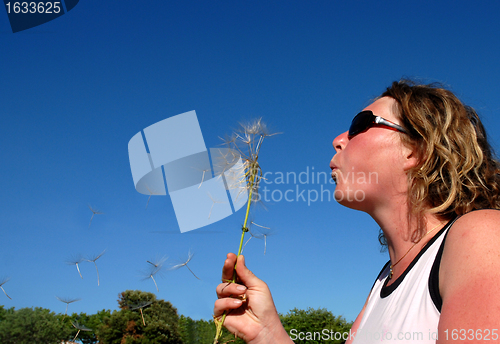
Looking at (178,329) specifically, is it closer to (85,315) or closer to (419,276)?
(85,315)

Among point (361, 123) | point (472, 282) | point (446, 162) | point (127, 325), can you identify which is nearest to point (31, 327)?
point (127, 325)

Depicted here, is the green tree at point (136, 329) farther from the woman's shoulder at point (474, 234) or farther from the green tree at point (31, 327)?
the woman's shoulder at point (474, 234)

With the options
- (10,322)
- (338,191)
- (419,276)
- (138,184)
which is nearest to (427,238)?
(419,276)

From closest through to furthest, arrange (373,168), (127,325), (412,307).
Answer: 1. (412,307)
2. (373,168)
3. (127,325)

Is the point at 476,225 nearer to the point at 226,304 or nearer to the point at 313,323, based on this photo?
the point at 226,304

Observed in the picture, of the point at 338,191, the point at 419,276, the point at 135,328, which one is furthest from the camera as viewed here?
the point at 135,328

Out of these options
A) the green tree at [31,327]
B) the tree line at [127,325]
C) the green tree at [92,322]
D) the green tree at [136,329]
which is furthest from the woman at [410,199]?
the green tree at [92,322]

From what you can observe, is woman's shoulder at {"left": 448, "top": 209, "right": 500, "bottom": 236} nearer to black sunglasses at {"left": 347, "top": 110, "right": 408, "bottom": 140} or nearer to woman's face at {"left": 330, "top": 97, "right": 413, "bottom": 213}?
woman's face at {"left": 330, "top": 97, "right": 413, "bottom": 213}

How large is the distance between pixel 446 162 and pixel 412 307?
3.65 feet

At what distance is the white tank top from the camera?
1800 mm

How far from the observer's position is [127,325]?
1828 centimetres

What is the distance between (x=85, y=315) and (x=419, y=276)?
74.1ft

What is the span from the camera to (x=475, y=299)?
1443 mm

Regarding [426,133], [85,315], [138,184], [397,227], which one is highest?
[85,315]
